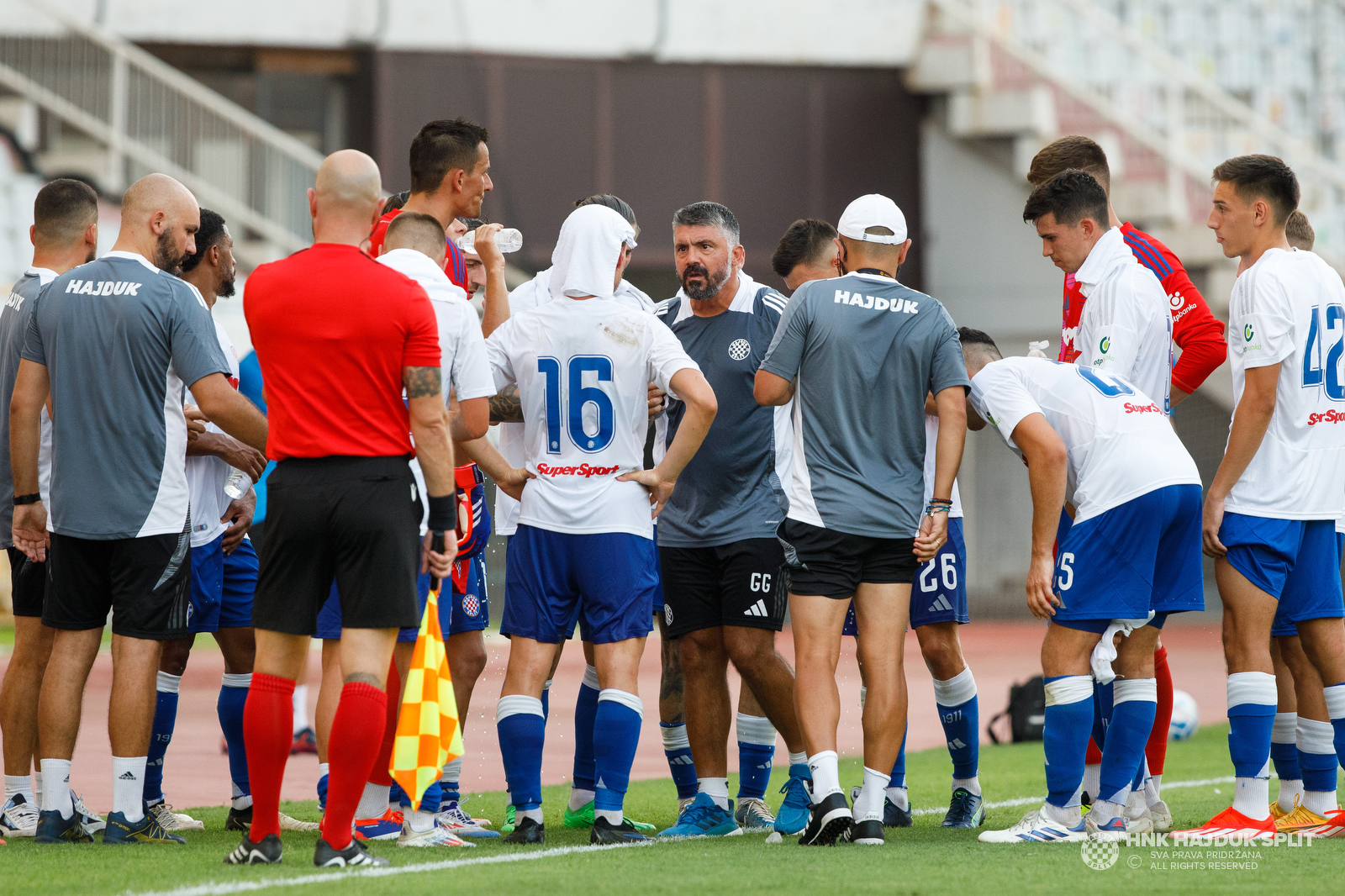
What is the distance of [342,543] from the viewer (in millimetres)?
5207

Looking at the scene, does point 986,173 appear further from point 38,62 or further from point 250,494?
point 250,494

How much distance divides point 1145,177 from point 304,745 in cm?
1447

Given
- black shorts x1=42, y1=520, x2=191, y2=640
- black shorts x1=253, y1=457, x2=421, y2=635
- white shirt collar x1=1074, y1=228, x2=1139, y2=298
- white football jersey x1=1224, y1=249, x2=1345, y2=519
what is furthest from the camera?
white shirt collar x1=1074, y1=228, x2=1139, y2=298

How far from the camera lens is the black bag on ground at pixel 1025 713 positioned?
36.0 ft

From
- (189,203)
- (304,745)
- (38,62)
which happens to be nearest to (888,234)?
(189,203)

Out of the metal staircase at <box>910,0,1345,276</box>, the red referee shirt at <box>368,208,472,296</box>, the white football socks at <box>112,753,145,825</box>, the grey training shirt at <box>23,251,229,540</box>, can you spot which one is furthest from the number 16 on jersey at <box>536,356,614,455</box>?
the metal staircase at <box>910,0,1345,276</box>

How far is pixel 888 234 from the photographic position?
6277 millimetres

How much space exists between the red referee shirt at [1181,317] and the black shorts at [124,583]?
389 cm

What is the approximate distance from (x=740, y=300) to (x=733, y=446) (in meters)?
0.70

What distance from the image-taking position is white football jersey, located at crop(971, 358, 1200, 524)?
5.97 m

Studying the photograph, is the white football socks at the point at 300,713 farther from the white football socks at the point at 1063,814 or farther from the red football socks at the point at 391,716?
the white football socks at the point at 1063,814

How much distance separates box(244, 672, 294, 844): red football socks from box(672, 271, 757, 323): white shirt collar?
274 centimetres

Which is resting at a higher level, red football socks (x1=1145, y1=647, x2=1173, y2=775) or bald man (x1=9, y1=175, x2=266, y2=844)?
bald man (x1=9, y1=175, x2=266, y2=844)

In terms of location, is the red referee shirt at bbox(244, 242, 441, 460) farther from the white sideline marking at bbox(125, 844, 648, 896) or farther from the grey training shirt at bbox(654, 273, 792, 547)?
the grey training shirt at bbox(654, 273, 792, 547)
